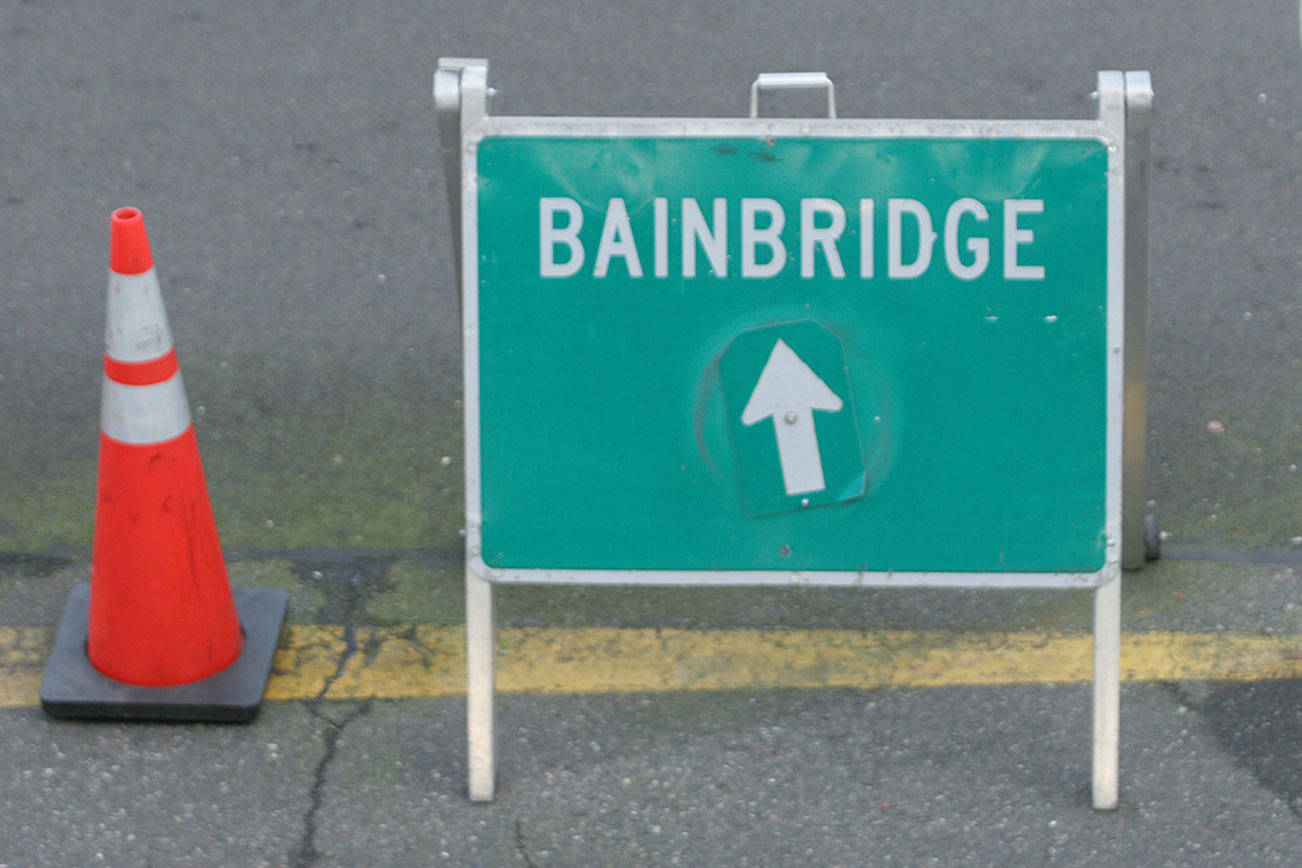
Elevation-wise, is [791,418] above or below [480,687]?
above

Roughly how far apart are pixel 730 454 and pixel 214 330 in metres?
2.18

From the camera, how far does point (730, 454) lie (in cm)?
347

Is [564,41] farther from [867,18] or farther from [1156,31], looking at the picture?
[1156,31]

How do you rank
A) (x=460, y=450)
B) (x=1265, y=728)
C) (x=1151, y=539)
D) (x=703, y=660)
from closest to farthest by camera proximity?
1. (x=1265, y=728)
2. (x=703, y=660)
3. (x=1151, y=539)
4. (x=460, y=450)

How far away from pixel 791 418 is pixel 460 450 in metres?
1.50

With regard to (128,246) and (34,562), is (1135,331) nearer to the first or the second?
(128,246)

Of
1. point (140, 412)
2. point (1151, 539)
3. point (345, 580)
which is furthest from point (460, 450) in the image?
point (1151, 539)

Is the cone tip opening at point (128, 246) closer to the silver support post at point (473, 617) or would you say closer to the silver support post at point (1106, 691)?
the silver support post at point (473, 617)

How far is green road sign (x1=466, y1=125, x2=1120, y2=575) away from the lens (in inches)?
131

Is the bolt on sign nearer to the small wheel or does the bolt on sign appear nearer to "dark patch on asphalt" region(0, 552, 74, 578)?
the small wheel

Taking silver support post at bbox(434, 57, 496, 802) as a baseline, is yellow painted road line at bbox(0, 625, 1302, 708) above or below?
below

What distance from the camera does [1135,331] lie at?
3.89 m

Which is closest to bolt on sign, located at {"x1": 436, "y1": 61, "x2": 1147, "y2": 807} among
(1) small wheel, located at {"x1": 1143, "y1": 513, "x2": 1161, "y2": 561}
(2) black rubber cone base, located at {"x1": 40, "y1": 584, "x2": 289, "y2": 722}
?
(2) black rubber cone base, located at {"x1": 40, "y1": 584, "x2": 289, "y2": 722}

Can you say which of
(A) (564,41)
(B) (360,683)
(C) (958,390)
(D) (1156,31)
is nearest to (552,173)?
(C) (958,390)
